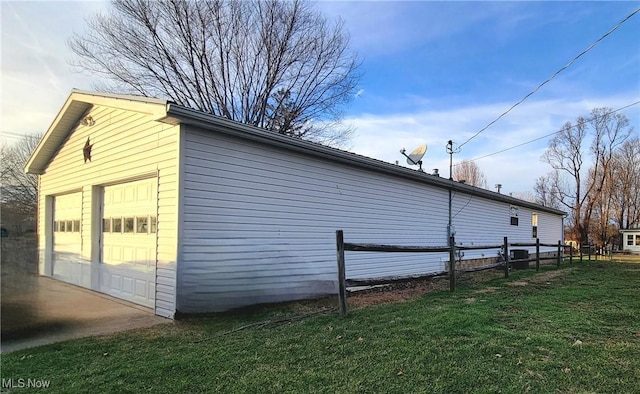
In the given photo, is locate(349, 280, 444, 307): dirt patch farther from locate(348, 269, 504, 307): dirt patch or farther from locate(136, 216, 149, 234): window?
locate(136, 216, 149, 234): window

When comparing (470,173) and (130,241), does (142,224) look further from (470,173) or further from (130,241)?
(470,173)

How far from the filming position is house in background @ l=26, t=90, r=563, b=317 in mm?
5801

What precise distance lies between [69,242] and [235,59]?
11.5 m

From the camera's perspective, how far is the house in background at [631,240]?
114 feet

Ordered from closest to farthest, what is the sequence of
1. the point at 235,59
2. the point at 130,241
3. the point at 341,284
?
the point at 341,284 → the point at 130,241 → the point at 235,59

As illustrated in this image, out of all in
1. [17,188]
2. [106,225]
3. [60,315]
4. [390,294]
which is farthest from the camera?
[17,188]

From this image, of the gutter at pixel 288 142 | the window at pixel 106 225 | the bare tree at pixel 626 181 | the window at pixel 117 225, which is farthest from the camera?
the bare tree at pixel 626 181

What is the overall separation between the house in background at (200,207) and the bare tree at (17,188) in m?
7.53

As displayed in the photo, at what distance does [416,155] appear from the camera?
13258 millimetres

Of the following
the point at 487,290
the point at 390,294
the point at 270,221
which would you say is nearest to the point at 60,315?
the point at 270,221

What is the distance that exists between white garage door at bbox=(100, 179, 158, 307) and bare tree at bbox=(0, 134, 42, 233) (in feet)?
34.6

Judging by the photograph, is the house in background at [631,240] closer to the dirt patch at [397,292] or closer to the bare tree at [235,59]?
the bare tree at [235,59]

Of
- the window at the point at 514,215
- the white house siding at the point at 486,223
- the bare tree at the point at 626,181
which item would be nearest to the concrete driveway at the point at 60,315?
the white house siding at the point at 486,223

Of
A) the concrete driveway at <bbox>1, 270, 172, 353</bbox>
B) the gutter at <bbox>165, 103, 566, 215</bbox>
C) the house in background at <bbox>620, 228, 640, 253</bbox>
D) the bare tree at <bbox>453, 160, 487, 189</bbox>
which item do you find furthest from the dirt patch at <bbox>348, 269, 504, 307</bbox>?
the house in background at <bbox>620, 228, 640, 253</bbox>
